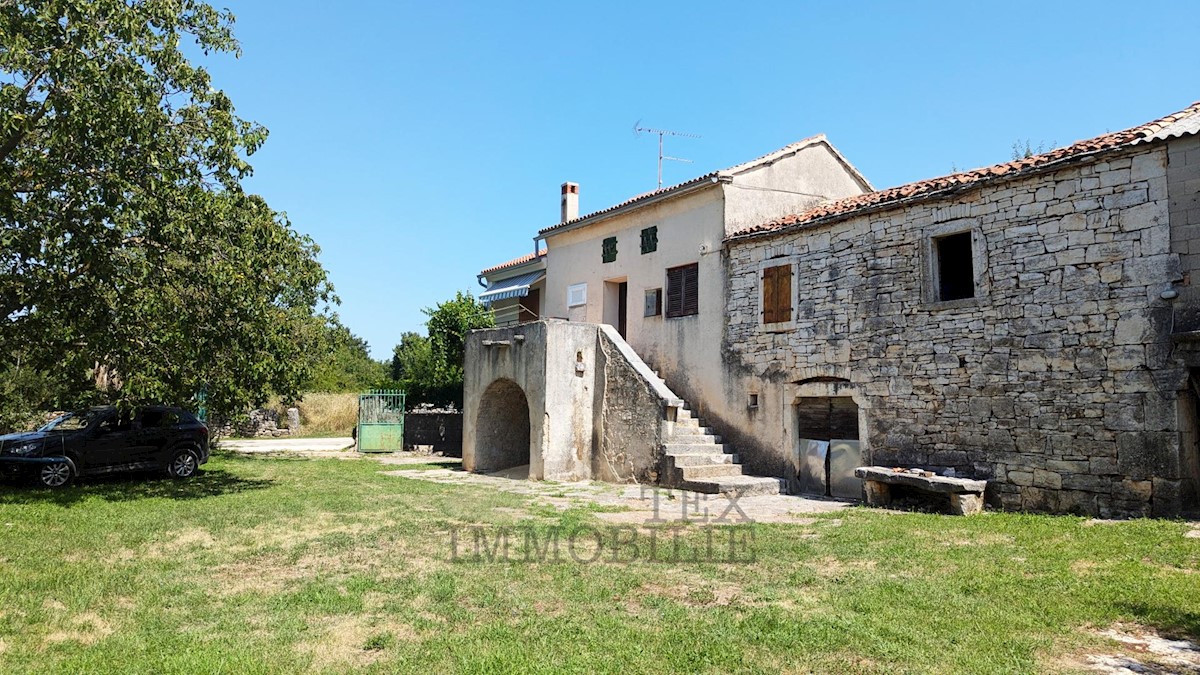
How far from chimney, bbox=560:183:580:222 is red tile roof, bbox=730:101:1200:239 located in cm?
891

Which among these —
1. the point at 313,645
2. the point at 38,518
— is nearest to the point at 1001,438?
the point at 313,645

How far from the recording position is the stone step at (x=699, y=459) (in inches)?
537

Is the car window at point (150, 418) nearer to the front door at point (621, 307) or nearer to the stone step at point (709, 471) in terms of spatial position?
the stone step at point (709, 471)

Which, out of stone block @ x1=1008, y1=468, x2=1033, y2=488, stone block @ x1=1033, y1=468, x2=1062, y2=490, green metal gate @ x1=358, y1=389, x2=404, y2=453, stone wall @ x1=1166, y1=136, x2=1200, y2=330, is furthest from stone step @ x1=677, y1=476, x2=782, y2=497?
green metal gate @ x1=358, y1=389, x2=404, y2=453

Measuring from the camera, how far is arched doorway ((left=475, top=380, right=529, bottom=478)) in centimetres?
1717

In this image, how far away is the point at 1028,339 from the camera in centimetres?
1045

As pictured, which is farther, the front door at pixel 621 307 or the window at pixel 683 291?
the front door at pixel 621 307

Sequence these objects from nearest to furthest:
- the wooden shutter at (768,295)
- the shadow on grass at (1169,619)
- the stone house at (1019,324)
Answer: the shadow on grass at (1169,619)
the stone house at (1019,324)
the wooden shutter at (768,295)

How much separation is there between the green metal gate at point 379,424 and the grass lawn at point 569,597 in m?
12.3

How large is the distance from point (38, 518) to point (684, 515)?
838cm

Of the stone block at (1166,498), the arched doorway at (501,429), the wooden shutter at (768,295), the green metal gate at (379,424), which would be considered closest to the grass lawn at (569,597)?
the stone block at (1166,498)

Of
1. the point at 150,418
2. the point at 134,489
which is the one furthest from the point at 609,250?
the point at 134,489

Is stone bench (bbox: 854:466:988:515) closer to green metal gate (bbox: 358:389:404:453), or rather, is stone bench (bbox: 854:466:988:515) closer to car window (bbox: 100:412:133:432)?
car window (bbox: 100:412:133:432)

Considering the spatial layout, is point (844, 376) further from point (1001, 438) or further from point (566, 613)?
point (566, 613)
